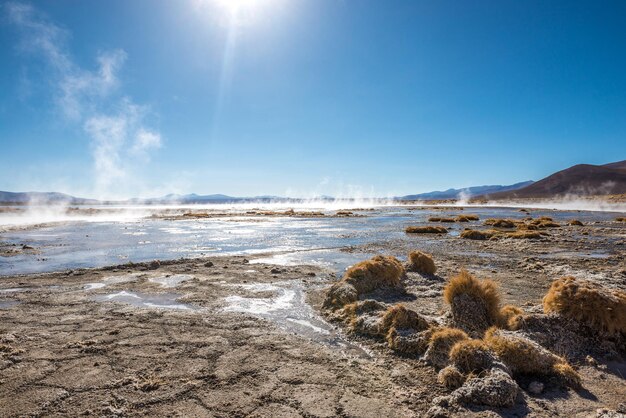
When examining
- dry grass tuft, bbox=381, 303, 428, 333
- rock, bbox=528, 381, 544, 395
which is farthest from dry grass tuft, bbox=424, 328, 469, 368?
rock, bbox=528, 381, 544, 395

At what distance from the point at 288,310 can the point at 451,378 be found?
217 inches

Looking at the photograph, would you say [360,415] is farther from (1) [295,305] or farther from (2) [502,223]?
(2) [502,223]

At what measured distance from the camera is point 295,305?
35.9 ft

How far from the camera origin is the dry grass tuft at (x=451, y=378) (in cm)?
575

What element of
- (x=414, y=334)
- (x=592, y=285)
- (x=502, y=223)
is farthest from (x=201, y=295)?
(x=502, y=223)

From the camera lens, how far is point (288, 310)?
10.4 m

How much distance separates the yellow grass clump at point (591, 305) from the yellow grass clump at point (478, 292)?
132 centimetres

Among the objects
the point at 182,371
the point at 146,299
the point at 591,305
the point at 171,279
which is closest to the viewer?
the point at 182,371

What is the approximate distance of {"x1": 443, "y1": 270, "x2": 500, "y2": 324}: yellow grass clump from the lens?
7.91 m

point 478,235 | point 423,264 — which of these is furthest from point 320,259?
point 478,235

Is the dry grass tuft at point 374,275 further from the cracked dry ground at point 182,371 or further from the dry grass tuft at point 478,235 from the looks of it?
the dry grass tuft at point 478,235

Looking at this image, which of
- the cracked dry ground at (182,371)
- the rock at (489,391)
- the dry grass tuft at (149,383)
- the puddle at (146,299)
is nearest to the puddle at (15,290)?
the cracked dry ground at (182,371)

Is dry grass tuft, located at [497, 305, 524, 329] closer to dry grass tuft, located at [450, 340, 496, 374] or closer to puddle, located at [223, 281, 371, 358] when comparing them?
dry grass tuft, located at [450, 340, 496, 374]

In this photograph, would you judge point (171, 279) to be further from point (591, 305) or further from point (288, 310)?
point (591, 305)
